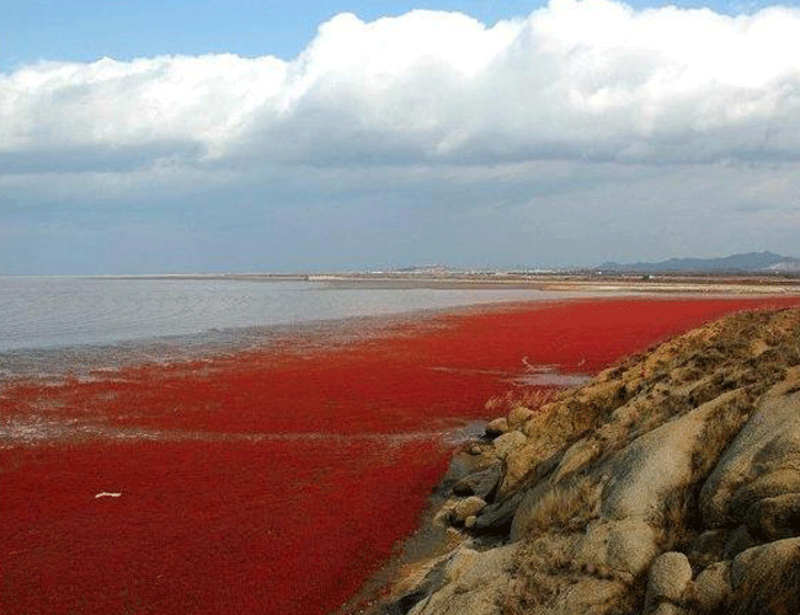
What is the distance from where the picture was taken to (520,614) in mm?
9977

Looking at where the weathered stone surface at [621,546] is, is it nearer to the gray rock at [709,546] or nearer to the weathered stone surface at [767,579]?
the gray rock at [709,546]

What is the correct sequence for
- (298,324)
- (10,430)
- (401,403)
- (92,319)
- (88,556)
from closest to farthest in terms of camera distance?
(88,556)
(10,430)
(401,403)
(298,324)
(92,319)

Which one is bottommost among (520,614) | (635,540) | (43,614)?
(43,614)

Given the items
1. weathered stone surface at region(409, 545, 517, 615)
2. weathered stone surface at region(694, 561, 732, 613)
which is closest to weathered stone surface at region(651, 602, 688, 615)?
weathered stone surface at region(694, 561, 732, 613)

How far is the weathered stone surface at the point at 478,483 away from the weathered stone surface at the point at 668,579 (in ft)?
33.4

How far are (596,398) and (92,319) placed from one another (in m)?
72.5

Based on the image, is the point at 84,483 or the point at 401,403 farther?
the point at 401,403

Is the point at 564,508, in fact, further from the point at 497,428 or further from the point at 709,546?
the point at 497,428

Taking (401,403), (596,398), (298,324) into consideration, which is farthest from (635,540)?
(298,324)

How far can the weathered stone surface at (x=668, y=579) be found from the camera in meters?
8.62

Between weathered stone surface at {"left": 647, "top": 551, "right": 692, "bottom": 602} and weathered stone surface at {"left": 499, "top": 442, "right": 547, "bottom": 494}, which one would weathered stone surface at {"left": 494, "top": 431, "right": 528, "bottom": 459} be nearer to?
weathered stone surface at {"left": 499, "top": 442, "right": 547, "bottom": 494}

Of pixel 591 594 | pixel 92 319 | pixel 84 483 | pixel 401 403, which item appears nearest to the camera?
pixel 591 594

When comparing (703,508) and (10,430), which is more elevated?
(703,508)

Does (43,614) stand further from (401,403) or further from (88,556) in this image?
(401,403)
